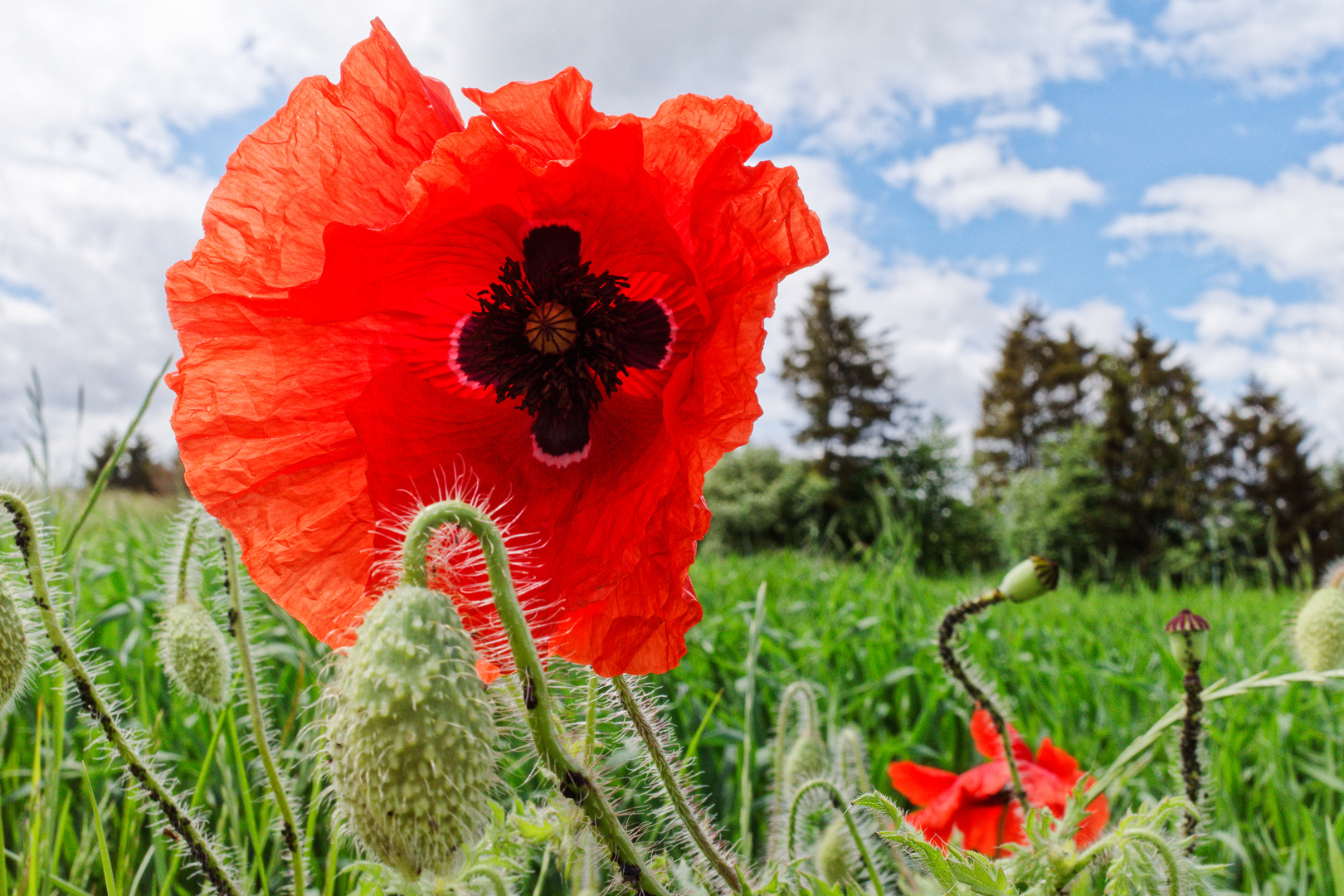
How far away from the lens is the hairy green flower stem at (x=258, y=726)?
1.09 meters

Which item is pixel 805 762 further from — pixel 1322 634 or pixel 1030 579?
pixel 1322 634

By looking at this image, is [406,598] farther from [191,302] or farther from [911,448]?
Answer: [911,448]

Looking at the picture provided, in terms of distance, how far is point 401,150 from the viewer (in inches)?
40.0

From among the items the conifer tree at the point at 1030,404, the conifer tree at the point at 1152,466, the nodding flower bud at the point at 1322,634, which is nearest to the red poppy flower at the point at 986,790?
the nodding flower bud at the point at 1322,634

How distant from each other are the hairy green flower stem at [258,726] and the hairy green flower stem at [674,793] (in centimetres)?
50

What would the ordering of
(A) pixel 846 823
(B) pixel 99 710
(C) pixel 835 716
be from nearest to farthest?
(B) pixel 99 710, (A) pixel 846 823, (C) pixel 835 716

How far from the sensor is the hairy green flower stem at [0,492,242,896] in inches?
37.6

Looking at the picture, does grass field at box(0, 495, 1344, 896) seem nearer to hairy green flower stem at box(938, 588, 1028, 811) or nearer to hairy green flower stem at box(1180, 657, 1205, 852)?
hairy green flower stem at box(938, 588, 1028, 811)

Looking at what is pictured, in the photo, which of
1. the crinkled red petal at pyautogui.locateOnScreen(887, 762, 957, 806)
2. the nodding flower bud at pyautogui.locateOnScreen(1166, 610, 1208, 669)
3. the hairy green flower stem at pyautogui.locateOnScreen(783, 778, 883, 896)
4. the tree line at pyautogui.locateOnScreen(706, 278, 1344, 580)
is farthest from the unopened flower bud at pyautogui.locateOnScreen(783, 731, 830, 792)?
the tree line at pyautogui.locateOnScreen(706, 278, 1344, 580)

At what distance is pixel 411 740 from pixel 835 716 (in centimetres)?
242

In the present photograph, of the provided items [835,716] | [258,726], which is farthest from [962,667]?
[835,716]

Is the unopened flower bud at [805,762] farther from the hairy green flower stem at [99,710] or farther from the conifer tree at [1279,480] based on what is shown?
the conifer tree at [1279,480]

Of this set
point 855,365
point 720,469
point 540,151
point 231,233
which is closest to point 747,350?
point 540,151

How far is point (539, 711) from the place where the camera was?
680mm
